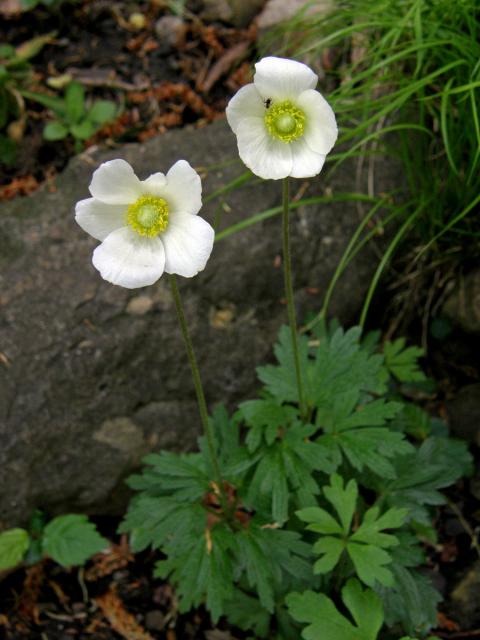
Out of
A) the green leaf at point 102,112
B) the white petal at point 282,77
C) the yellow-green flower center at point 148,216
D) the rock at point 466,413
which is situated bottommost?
the rock at point 466,413

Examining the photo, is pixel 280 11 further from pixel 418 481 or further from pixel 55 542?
pixel 55 542

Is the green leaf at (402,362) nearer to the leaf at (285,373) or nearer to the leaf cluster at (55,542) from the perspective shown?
the leaf at (285,373)

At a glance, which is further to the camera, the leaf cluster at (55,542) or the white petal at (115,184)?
the leaf cluster at (55,542)

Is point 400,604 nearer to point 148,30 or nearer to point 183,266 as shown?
point 183,266

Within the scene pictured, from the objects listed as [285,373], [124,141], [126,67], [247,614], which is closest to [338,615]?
[247,614]

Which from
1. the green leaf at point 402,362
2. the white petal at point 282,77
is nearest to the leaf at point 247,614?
the green leaf at point 402,362

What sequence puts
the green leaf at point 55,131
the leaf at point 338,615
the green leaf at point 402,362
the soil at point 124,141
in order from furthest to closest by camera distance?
the green leaf at point 55,131
the green leaf at point 402,362
the soil at point 124,141
the leaf at point 338,615

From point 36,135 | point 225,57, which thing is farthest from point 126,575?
point 225,57

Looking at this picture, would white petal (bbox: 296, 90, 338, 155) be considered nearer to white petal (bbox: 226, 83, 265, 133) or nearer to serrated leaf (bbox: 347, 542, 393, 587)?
white petal (bbox: 226, 83, 265, 133)
